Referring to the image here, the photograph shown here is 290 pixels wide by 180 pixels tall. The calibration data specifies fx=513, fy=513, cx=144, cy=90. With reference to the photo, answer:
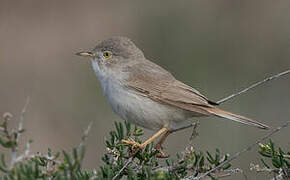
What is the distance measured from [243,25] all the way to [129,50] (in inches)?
207

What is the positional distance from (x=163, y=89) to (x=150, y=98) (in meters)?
0.21

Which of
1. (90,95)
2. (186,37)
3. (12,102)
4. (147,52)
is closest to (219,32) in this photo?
(186,37)

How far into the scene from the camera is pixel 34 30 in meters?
13.1

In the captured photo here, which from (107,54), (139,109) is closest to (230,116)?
(139,109)

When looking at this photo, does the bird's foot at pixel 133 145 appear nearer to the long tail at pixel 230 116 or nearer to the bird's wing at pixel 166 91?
the bird's wing at pixel 166 91

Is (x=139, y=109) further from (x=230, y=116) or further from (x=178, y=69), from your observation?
(x=178, y=69)

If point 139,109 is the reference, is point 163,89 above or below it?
above

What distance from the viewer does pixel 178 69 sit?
10195 mm

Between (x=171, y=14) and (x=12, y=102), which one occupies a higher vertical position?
(x=171, y=14)

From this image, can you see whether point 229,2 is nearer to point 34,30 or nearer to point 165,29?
point 165,29

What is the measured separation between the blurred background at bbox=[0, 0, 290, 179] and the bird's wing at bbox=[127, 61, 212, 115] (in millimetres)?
2512

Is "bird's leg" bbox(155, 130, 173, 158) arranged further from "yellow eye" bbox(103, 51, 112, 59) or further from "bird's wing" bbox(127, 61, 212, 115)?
"yellow eye" bbox(103, 51, 112, 59)

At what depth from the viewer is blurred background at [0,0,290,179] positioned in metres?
9.04

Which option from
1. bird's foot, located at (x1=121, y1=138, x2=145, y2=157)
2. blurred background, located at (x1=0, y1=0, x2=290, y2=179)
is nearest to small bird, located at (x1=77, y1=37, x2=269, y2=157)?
bird's foot, located at (x1=121, y1=138, x2=145, y2=157)
